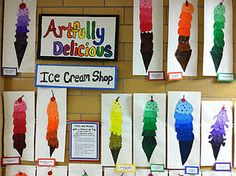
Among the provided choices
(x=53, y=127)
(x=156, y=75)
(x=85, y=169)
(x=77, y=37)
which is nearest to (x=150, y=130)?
(x=156, y=75)

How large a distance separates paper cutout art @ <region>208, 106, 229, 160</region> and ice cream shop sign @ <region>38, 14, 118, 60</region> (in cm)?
59

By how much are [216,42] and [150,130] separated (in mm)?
530

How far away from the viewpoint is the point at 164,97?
1.88 m

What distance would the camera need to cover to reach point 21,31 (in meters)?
1.95

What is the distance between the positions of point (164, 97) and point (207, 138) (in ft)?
0.94

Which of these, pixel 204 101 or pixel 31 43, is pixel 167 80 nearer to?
pixel 204 101

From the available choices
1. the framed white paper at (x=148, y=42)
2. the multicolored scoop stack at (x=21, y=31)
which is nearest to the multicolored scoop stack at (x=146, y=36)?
the framed white paper at (x=148, y=42)

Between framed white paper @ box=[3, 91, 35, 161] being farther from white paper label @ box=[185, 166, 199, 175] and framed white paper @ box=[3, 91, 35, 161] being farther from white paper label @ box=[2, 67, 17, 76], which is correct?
white paper label @ box=[185, 166, 199, 175]

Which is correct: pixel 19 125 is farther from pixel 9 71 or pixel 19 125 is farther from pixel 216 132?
pixel 216 132

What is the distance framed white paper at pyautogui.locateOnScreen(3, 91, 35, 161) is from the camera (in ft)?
6.33

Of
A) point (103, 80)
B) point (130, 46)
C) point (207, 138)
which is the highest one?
point (130, 46)

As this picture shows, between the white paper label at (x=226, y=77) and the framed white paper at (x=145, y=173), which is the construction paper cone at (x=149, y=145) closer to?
the framed white paper at (x=145, y=173)

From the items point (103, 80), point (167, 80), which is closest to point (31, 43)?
point (103, 80)

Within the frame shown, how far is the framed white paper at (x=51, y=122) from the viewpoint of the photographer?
6.29ft
